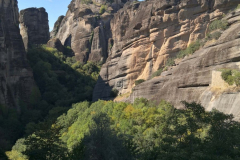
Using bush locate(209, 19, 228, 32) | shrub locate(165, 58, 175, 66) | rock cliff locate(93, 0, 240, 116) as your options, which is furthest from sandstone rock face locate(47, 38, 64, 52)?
bush locate(209, 19, 228, 32)

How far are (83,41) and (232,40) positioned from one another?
44.2 m

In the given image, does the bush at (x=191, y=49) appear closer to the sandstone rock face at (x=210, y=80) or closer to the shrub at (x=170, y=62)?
the shrub at (x=170, y=62)

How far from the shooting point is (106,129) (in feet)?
52.0

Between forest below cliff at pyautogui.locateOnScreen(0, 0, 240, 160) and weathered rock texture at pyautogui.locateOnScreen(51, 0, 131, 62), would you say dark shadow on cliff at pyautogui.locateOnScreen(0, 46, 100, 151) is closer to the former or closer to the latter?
forest below cliff at pyautogui.locateOnScreen(0, 0, 240, 160)

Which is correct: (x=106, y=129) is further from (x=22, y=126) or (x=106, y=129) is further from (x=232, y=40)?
(x=22, y=126)

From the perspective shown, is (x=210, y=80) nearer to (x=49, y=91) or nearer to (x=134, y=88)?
(x=134, y=88)

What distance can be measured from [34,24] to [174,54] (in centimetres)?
4149

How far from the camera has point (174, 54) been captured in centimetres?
3192

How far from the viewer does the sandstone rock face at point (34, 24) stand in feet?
201

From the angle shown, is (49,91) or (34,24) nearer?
(49,91)

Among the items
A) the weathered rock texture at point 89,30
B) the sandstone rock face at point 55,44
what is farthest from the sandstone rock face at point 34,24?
the weathered rock texture at point 89,30

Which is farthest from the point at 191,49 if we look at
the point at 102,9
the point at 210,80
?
the point at 102,9

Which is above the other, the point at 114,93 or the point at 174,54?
the point at 174,54

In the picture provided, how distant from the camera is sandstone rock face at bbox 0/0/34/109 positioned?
3884 centimetres
